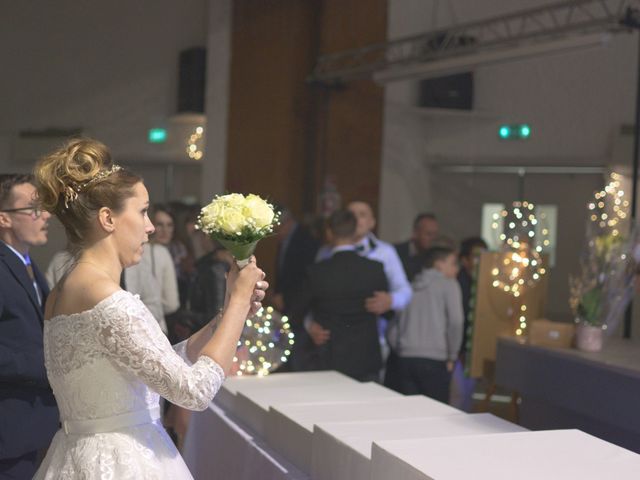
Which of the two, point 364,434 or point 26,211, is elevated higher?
point 26,211

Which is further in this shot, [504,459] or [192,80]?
[192,80]

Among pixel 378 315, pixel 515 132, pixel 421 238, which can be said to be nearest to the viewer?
pixel 378 315

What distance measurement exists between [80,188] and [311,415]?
46.8 inches

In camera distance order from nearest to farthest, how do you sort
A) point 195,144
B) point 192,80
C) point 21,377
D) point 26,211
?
point 21,377, point 26,211, point 192,80, point 195,144

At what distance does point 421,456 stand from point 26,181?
1.88 m

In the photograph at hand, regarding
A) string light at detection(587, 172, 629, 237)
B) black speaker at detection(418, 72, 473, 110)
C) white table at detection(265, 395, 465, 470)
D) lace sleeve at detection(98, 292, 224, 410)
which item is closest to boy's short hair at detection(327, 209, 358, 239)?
string light at detection(587, 172, 629, 237)

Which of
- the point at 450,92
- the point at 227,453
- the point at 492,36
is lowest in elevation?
the point at 227,453

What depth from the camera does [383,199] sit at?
9.16 m

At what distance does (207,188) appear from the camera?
30.3 ft

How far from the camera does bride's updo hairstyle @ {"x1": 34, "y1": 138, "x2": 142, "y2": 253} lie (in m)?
2.29

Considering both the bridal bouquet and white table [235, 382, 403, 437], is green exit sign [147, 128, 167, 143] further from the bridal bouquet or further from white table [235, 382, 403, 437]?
the bridal bouquet

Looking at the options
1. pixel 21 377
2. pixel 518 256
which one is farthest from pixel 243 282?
pixel 518 256

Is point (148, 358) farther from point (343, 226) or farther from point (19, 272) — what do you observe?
point (343, 226)

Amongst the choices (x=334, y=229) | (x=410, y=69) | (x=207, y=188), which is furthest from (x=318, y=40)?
(x=334, y=229)
